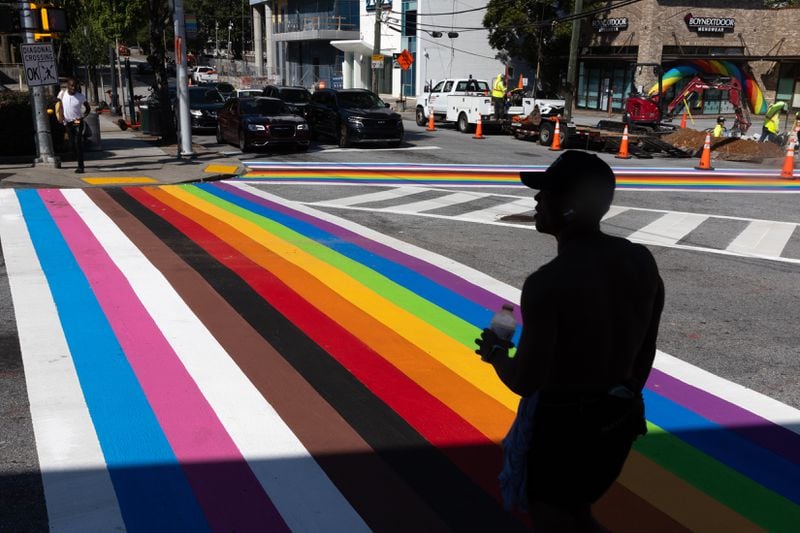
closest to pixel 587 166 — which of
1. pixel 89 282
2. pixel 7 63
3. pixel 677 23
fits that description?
pixel 89 282

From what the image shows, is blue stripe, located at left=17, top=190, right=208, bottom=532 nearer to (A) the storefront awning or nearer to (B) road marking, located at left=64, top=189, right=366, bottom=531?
(B) road marking, located at left=64, top=189, right=366, bottom=531

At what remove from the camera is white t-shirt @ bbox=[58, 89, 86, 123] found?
16.2 meters

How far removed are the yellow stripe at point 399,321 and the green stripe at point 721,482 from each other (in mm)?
1007

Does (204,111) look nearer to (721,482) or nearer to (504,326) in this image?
(721,482)

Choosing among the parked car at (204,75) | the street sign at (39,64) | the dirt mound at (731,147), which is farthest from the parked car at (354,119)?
the parked car at (204,75)

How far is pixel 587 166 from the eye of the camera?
2.78 meters

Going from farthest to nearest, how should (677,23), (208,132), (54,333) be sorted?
(677,23) < (208,132) < (54,333)

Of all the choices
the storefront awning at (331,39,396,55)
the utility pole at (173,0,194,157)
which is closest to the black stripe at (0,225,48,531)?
the utility pole at (173,0,194,157)

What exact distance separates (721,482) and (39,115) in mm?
16150

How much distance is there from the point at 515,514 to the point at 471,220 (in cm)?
867

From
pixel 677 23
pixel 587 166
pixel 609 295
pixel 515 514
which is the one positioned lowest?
pixel 515 514

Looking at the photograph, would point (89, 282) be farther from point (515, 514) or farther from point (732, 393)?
point (732, 393)

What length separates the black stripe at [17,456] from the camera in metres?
3.90

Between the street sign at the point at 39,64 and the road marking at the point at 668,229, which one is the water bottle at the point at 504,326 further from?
the street sign at the point at 39,64
